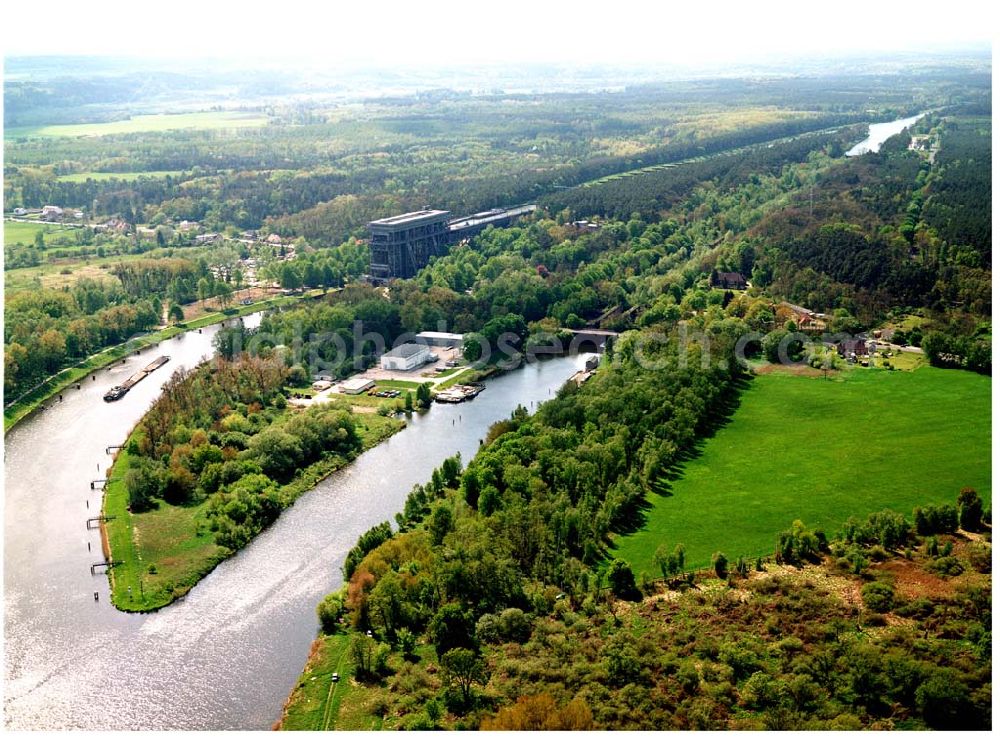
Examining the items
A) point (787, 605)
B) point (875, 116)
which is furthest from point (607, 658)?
point (875, 116)

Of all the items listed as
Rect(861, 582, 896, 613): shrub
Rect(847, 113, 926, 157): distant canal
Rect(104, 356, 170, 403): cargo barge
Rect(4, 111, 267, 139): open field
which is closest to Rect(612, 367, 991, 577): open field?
Rect(861, 582, 896, 613): shrub

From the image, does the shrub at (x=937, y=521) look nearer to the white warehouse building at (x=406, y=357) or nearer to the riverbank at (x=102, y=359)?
the white warehouse building at (x=406, y=357)

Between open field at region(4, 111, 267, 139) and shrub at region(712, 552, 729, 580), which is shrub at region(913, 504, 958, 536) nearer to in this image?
shrub at region(712, 552, 729, 580)

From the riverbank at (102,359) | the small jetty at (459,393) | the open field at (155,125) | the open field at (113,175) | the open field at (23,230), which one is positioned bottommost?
the small jetty at (459,393)

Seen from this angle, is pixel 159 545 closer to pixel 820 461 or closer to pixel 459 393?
pixel 459 393

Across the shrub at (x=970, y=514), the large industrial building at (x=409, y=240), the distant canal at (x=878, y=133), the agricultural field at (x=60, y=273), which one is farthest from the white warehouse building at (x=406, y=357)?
the distant canal at (x=878, y=133)

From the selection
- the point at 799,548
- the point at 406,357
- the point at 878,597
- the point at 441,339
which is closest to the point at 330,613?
the point at 799,548

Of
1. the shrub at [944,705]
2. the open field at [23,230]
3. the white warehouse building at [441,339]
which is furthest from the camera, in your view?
the open field at [23,230]
